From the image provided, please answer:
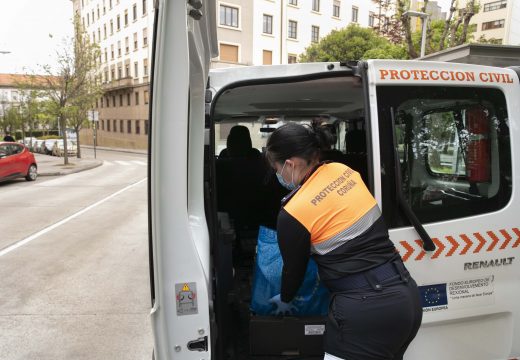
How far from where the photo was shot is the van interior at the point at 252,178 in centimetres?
217

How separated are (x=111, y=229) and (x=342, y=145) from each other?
17.3 ft

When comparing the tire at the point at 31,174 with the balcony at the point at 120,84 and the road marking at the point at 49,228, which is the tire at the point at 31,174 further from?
the balcony at the point at 120,84

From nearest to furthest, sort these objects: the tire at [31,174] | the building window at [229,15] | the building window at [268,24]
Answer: the tire at [31,174], the building window at [229,15], the building window at [268,24]

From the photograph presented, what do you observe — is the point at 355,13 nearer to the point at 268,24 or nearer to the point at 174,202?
the point at 268,24

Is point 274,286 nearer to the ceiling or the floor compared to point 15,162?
nearer to the ceiling

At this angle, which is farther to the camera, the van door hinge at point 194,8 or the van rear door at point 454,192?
the van rear door at point 454,192

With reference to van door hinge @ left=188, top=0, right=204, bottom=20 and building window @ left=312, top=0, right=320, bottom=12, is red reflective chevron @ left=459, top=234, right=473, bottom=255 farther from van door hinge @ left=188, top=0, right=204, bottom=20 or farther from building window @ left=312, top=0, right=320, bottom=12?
building window @ left=312, top=0, right=320, bottom=12

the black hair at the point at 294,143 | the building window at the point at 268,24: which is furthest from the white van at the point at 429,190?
the building window at the point at 268,24

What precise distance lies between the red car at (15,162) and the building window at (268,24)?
25778mm

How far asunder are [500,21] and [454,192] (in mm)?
57234

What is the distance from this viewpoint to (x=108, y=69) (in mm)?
51031

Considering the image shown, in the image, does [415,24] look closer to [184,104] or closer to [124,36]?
[184,104]

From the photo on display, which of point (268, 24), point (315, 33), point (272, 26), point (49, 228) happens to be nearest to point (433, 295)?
point (49, 228)

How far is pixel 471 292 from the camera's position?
2104 millimetres
